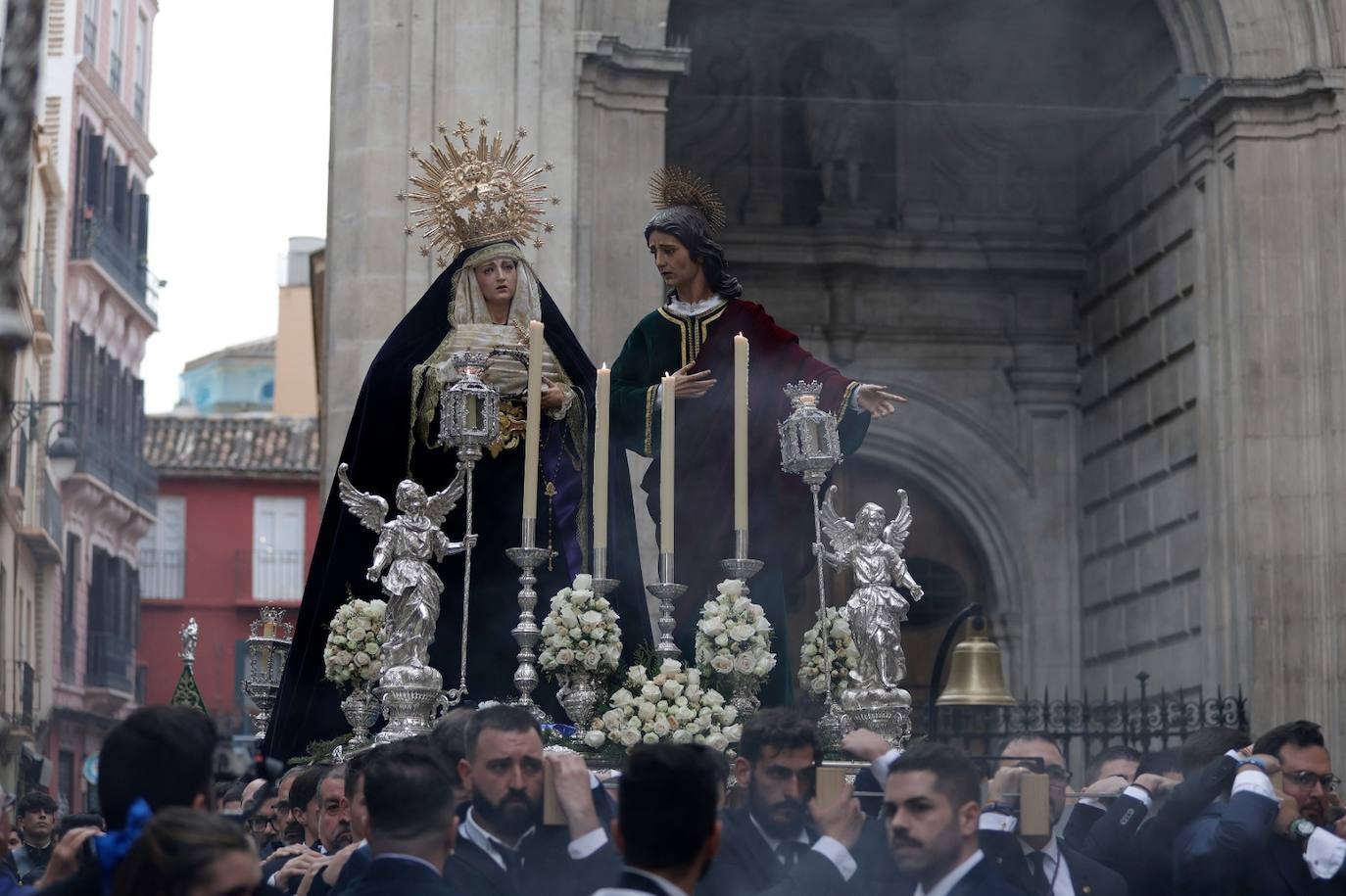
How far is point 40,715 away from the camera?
35.0 metres

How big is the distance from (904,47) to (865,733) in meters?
12.5

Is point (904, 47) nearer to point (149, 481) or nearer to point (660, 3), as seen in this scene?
point (660, 3)

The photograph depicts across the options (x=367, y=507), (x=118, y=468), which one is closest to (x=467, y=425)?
(x=367, y=507)

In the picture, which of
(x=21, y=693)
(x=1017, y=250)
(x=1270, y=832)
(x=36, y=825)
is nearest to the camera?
(x=1270, y=832)

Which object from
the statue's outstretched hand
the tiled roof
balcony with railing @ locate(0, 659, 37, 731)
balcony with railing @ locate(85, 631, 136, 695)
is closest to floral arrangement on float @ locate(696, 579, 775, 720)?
the statue's outstretched hand

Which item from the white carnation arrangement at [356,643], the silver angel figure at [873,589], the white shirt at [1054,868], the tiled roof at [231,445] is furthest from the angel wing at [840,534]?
the tiled roof at [231,445]

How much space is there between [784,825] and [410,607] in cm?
210

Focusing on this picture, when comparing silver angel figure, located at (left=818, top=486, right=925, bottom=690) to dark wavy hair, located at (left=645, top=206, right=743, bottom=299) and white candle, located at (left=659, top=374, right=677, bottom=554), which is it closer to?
white candle, located at (left=659, top=374, right=677, bottom=554)

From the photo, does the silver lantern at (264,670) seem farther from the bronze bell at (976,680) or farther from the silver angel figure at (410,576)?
the bronze bell at (976,680)

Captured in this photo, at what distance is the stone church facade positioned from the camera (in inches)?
529

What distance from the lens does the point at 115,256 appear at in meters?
39.8

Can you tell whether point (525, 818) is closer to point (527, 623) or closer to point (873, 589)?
point (527, 623)

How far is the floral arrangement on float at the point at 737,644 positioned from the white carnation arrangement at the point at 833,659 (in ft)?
1.63

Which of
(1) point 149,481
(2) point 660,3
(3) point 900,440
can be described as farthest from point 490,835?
(1) point 149,481
